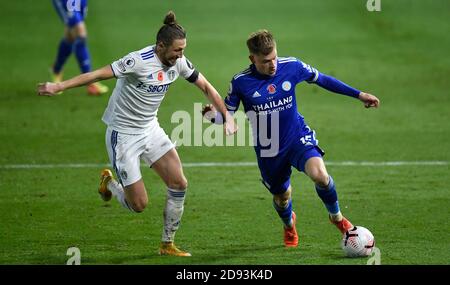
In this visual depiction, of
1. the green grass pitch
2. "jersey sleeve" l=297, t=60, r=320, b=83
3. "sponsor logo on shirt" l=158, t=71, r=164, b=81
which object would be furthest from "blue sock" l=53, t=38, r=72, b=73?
"jersey sleeve" l=297, t=60, r=320, b=83

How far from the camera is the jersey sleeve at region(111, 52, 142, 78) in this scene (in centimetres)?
998

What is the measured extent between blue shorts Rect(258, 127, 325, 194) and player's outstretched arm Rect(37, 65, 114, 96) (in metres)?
1.95

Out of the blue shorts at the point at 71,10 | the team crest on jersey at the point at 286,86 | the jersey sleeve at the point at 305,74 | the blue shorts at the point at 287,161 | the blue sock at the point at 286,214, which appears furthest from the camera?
the blue shorts at the point at 71,10

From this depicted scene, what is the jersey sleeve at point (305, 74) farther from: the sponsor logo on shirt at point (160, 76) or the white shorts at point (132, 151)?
the white shorts at point (132, 151)

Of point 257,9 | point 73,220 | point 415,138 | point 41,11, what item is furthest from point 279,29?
point 73,220

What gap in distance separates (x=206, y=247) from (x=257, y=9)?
18.0 meters

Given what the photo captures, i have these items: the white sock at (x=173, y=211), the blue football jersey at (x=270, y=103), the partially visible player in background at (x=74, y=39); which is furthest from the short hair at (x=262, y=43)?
the partially visible player in background at (x=74, y=39)

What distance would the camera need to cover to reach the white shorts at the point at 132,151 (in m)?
10.4

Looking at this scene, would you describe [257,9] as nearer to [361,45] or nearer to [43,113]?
[361,45]

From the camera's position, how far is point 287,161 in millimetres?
10516

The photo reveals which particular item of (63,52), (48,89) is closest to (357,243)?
(48,89)

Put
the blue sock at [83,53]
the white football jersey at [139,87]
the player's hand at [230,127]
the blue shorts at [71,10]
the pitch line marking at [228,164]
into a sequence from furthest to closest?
the blue sock at [83,53], the blue shorts at [71,10], the pitch line marking at [228,164], the player's hand at [230,127], the white football jersey at [139,87]

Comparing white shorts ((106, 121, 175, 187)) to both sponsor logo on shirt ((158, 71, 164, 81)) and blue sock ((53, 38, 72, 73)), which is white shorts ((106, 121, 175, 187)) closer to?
sponsor logo on shirt ((158, 71, 164, 81))

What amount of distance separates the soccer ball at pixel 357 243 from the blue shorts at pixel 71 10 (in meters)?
11.1
